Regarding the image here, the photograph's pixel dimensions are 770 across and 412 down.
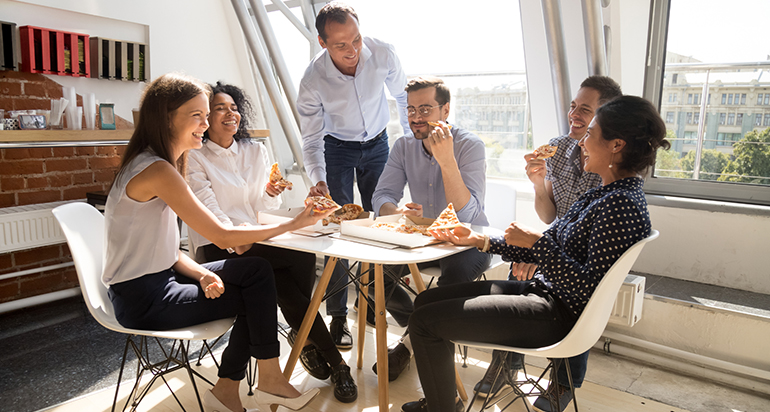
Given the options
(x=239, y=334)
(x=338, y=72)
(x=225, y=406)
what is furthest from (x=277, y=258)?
(x=338, y=72)

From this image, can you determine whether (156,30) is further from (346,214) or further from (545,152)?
(545,152)

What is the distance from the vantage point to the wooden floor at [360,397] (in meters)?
2.31

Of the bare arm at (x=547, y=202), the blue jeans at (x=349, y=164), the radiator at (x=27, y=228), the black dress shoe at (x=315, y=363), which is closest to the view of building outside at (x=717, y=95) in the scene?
the bare arm at (x=547, y=202)

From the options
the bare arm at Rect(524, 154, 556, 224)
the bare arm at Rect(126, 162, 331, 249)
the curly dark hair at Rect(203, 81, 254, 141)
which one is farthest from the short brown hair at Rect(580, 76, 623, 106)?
the curly dark hair at Rect(203, 81, 254, 141)

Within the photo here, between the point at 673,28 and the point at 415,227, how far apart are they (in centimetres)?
209

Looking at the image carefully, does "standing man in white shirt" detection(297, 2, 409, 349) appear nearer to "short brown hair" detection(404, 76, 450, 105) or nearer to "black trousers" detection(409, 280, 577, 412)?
"short brown hair" detection(404, 76, 450, 105)

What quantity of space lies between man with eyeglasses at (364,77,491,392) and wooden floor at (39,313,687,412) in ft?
0.42

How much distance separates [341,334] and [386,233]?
3.99ft

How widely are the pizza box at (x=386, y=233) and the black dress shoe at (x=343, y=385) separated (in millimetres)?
706

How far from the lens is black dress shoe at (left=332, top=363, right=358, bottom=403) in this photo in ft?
7.70

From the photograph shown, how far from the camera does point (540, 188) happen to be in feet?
7.82

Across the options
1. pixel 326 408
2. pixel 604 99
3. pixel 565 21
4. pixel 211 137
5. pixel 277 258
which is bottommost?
pixel 326 408

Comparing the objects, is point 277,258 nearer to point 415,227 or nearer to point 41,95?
point 415,227

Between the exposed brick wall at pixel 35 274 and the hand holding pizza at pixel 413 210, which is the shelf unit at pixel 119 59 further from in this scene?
the hand holding pizza at pixel 413 210
